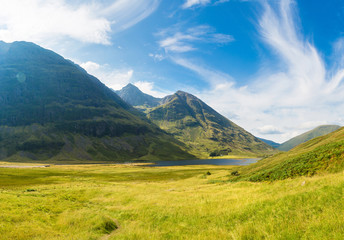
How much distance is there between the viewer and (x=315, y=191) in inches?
509

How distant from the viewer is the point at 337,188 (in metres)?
12.3

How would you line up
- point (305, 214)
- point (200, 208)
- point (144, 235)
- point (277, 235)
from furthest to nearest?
point (200, 208)
point (144, 235)
point (305, 214)
point (277, 235)

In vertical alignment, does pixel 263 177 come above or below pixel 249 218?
below

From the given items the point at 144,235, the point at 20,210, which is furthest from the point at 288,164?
the point at 20,210

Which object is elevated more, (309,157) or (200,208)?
(309,157)

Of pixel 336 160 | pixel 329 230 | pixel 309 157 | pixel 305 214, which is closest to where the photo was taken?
pixel 329 230

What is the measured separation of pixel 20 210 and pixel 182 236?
16.5m

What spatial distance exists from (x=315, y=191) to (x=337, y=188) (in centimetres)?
126

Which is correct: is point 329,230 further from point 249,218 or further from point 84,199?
point 84,199

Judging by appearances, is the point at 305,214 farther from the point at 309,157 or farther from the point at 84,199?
the point at 84,199

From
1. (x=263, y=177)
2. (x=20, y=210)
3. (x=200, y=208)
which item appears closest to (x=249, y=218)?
(x=200, y=208)

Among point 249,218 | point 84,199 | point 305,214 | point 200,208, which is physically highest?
point 305,214

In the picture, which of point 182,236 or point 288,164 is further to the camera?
point 288,164

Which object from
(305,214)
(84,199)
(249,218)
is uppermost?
(305,214)
